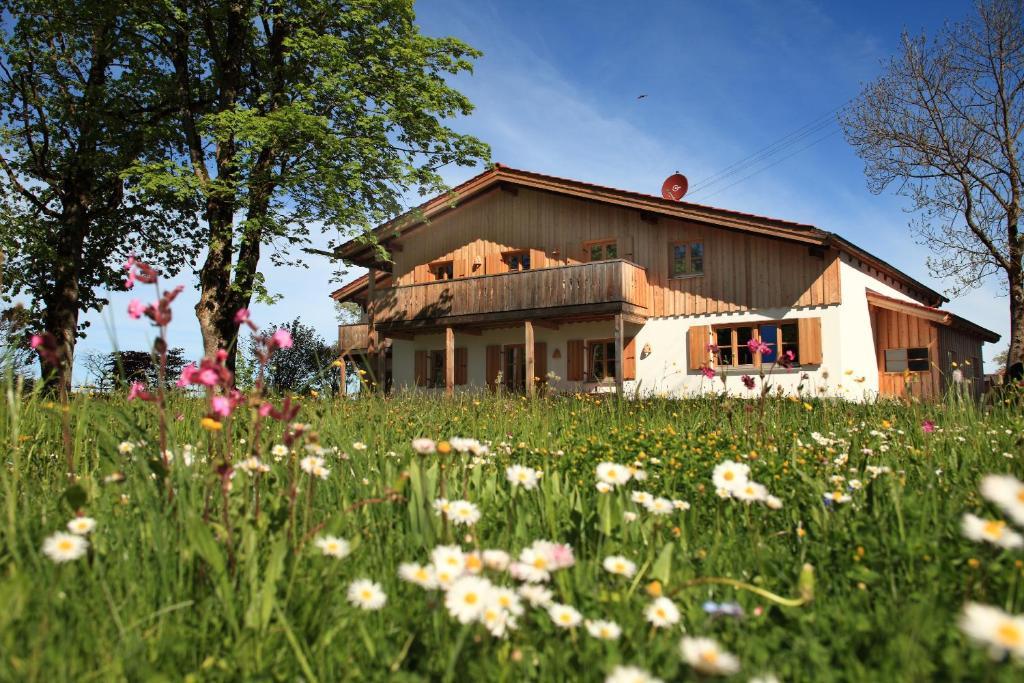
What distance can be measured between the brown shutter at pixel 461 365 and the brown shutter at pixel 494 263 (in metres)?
3.04

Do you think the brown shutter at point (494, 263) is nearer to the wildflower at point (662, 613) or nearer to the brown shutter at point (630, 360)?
the brown shutter at point (630, 360)

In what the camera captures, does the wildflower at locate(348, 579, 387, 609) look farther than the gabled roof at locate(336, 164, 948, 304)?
No

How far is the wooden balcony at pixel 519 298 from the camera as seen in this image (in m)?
18.8

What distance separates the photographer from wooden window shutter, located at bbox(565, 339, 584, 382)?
2113cm

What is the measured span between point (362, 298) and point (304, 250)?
7.97m

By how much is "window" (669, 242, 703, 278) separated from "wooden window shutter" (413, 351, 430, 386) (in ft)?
31.4

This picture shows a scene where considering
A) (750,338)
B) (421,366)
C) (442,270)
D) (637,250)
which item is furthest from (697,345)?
(421,366)

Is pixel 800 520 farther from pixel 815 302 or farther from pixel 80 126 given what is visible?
pixel 80 126

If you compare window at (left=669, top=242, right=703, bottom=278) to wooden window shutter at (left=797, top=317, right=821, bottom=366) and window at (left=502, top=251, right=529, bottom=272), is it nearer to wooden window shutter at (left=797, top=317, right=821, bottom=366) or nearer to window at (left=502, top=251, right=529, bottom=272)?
wooden window shutter at (left=797, top=317, right=821, bottom=366)

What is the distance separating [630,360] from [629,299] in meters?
2.27

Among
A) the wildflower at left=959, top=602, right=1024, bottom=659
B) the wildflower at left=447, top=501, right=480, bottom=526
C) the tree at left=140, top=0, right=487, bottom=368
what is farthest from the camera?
the tree at left=140, top=0, right=487, bottom=368

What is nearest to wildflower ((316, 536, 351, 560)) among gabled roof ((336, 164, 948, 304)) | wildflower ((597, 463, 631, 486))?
wildflower ((597, 463, 631, 486))

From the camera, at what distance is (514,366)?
22.7 metres

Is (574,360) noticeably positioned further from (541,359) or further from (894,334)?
(894,334)
